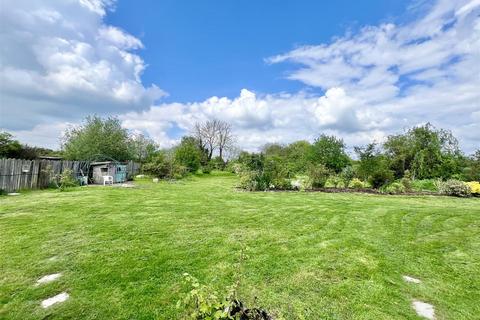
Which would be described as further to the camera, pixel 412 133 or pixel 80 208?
pixel 412 133

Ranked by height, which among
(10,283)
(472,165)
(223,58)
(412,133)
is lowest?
(10,283)

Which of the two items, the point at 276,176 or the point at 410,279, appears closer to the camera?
the point at 410,279

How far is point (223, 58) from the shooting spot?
47.1 feet

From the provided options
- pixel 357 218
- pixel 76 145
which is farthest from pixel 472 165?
pixel 76 145

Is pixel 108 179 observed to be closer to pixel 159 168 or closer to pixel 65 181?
pixel 65 181

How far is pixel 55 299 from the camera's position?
294 cm

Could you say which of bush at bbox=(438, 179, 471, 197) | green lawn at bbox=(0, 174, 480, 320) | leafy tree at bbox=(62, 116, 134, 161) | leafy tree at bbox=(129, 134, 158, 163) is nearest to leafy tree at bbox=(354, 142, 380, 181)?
bush at bbox=(438, 179, 471, 197)

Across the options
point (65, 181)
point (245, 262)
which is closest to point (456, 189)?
point (245, 262)

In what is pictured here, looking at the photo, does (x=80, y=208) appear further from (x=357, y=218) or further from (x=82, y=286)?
(x=357, y=218)

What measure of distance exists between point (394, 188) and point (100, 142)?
2219 cm

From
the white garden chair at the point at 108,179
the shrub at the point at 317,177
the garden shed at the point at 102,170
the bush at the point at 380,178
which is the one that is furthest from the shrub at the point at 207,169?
the bush at the point at 380,178

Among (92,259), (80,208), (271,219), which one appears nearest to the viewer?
(92,259)

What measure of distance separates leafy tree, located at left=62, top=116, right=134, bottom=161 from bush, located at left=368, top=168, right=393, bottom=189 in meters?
18.5

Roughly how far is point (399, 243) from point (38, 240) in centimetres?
659
